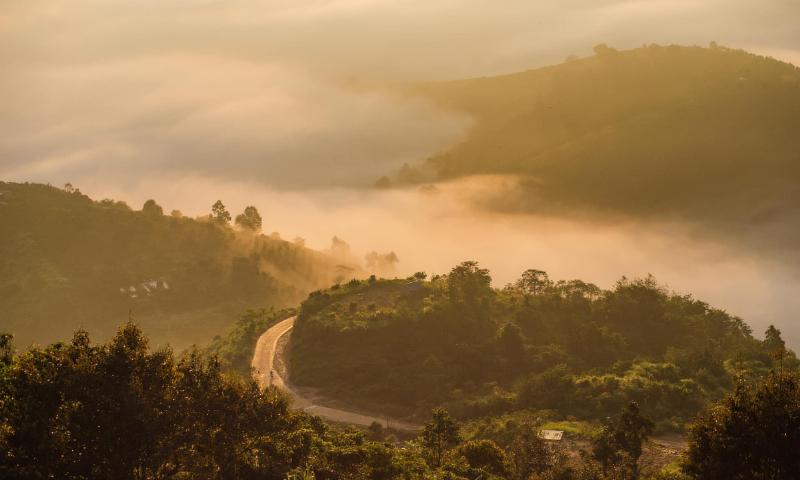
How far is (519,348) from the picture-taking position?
137875 millimetres

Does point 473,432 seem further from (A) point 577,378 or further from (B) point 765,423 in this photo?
(B) point 765,423

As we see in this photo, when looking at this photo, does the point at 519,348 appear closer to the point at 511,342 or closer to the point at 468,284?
the point at 511,342

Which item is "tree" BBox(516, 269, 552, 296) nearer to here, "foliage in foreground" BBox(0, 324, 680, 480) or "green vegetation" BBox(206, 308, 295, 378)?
"green vegetation" BBox(206, 308, 295, 378)

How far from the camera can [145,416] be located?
58.1 metres

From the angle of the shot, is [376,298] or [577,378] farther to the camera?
[376,298]

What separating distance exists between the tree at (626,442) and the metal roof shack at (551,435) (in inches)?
664

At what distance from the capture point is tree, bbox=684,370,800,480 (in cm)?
5616

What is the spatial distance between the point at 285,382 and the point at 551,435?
166 ft

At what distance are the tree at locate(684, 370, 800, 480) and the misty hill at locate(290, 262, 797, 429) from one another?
170 ft

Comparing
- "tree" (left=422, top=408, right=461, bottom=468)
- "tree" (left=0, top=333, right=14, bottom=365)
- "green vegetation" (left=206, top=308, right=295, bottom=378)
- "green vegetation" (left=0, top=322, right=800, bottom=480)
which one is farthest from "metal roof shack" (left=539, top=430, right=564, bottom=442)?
"tree" (left=0, top=333, right=14, bottom=365)

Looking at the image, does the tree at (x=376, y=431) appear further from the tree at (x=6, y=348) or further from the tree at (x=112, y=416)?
the tree at (x=6, y=348)

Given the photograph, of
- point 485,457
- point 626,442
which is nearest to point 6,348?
point 485,457

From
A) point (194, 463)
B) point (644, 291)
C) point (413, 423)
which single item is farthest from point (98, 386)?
point (644, 291)

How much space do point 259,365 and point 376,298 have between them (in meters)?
25.7
